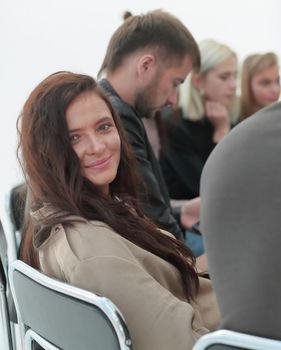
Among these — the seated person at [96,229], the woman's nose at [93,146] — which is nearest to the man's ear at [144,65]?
the seated person at [96,229]

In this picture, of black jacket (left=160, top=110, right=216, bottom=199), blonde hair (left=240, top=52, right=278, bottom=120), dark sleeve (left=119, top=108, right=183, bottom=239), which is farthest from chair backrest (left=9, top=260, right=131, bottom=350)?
blonde hair (left=240, top=52, right=278, bottom=120)

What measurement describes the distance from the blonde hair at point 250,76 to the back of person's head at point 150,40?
35.4 inches

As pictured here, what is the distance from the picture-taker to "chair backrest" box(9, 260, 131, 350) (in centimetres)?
86

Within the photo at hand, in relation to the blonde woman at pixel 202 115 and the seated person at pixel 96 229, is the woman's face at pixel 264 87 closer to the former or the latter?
the blonde woman at pixel 202 115

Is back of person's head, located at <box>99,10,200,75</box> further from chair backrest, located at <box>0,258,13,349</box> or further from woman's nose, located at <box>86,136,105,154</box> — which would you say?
chair backrest, located at <box>0,258,13,349</box>

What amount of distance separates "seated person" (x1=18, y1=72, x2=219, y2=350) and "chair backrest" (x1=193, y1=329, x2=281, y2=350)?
0.22 metres

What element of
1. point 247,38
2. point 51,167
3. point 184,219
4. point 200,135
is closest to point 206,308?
point 51,167

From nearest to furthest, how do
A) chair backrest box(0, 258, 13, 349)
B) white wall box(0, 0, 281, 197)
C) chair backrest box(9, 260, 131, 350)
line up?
chair backrest box(9, 260, 131, 350), chair backrest box(0, 258, 13, 349), white wall box(0, 0, 281, 197)

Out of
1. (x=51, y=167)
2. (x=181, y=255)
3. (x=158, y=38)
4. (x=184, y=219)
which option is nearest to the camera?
(x=51, y=167)

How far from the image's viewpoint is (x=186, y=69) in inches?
72.1

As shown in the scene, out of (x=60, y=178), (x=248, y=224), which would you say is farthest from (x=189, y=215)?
(x=248, y=224)

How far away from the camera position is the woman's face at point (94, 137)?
3.82 ft

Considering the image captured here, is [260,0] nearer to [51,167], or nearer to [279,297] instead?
[51,167]

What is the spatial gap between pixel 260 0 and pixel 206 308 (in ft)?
8.70
